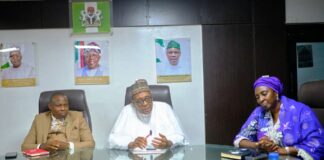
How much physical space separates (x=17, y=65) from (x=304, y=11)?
11.3 ft

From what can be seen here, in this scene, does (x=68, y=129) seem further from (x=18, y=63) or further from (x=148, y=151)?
(x=18, y=63)

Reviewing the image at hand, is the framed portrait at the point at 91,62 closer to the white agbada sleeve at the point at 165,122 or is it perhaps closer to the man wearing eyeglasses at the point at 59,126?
the man wearing eyeglasses at the point at 59,126

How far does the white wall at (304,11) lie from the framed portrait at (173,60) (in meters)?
1.30

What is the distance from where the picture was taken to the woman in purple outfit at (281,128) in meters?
2.29

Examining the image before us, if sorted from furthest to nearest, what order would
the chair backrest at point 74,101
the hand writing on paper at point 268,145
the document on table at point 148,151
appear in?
the chair backrest at point 74,101 < the document on table at point 148,151 < the hand writing on paper at point 268,145

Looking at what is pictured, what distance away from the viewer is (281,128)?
2.41 metres

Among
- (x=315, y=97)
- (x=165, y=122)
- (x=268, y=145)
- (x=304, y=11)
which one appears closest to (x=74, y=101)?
(x=165, y=122)

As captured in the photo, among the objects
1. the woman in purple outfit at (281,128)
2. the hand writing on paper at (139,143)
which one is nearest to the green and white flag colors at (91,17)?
the hand writing on paper at (139,143)

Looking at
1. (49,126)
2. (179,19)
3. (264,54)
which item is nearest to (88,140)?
(49,126)

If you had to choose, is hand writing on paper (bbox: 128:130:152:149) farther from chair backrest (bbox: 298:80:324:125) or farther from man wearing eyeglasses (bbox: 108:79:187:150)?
chair backrest (bbox: 298:80:324:125)

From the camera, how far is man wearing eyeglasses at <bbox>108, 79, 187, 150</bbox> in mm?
2840

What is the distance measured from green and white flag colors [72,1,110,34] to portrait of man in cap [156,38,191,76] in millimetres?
656

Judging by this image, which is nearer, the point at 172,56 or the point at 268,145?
the point at 268,145

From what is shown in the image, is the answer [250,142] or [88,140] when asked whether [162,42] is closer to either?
[88,140]
